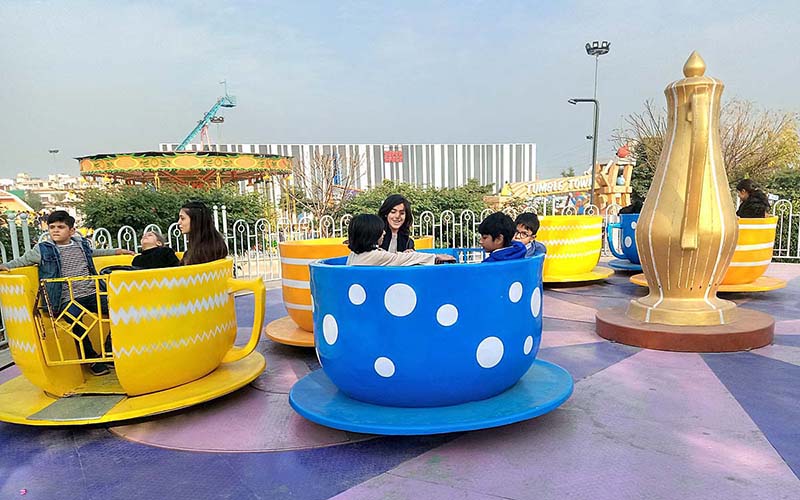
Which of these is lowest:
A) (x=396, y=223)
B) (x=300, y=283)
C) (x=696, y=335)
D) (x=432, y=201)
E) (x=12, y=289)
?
(x=696, y=335)

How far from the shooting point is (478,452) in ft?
7.34

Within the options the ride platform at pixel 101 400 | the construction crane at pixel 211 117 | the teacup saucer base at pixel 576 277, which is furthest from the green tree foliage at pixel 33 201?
the ride platform at pixel 101 400

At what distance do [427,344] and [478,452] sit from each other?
0.51m

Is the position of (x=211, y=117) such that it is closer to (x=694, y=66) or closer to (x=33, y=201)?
(x=33, y=201)

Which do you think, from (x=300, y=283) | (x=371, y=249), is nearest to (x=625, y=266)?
(x=300, y=283)

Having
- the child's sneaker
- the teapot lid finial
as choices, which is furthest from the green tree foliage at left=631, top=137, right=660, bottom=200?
the child's sneaker

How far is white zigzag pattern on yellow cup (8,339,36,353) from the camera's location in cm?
273

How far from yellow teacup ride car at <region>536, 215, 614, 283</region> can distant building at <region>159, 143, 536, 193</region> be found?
46556 mm

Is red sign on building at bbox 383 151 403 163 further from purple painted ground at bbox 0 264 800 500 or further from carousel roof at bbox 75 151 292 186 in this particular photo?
purple painted ground at bbox 0 264 800 500

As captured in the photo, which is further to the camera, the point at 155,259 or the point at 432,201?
the point at 432,201

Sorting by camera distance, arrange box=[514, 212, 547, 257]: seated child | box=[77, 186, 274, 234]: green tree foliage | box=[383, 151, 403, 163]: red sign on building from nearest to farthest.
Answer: box=[514, 212, 547, 257]: seated child, box=[77, 186, 274, 234]: green tree foliage, box=[383, 151, 403, 163]: red sign on building

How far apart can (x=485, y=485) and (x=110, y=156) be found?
19070 millimetres

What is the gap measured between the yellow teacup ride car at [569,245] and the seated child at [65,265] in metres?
5.01

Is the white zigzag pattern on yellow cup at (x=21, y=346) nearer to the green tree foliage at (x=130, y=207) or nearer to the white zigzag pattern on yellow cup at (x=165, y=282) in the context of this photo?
the white zigzag pattern on yellow cup at (x=165, y=282)
